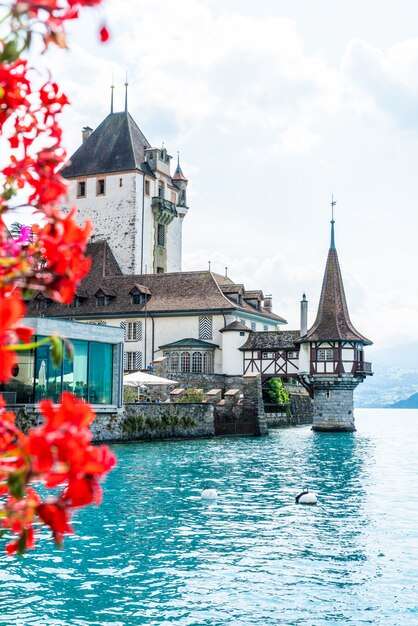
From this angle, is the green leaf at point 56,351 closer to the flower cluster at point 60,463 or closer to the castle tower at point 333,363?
the flower cluster at point 60,463

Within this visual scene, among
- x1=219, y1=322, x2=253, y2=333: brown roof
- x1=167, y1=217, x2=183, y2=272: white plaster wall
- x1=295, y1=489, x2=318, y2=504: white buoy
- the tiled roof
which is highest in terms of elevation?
x1=167, y1=217, x2=183, y2=272: white plaster wall

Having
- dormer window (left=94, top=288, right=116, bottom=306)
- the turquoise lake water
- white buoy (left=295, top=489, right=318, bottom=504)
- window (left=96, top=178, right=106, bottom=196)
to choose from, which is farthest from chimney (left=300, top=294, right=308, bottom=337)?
white buoy (left=295, top=489, right=318, bottom=504)

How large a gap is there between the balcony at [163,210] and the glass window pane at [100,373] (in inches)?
1466

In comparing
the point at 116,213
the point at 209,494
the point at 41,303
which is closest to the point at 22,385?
the point at 209,494

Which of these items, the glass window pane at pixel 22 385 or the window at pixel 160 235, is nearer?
the glass window pane at pixel 22 385

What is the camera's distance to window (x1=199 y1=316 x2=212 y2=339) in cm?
6359

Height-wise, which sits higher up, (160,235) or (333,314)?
(160,235)

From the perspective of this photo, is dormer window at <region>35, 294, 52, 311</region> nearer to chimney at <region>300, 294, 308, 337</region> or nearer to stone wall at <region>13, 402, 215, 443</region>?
chimney at <region>300, 294, 308, 337</region>

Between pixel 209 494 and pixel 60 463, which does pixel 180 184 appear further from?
pixel 60 463

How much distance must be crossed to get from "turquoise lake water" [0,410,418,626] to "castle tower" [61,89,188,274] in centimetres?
4979

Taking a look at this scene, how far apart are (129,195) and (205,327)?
18272mm

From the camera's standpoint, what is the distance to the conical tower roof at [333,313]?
60.8m

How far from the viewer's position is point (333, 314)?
62375 millimetres

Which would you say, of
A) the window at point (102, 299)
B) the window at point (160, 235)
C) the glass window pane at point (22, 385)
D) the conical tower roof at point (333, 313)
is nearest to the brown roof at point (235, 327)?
the conical tower roof at point (333, 313)
